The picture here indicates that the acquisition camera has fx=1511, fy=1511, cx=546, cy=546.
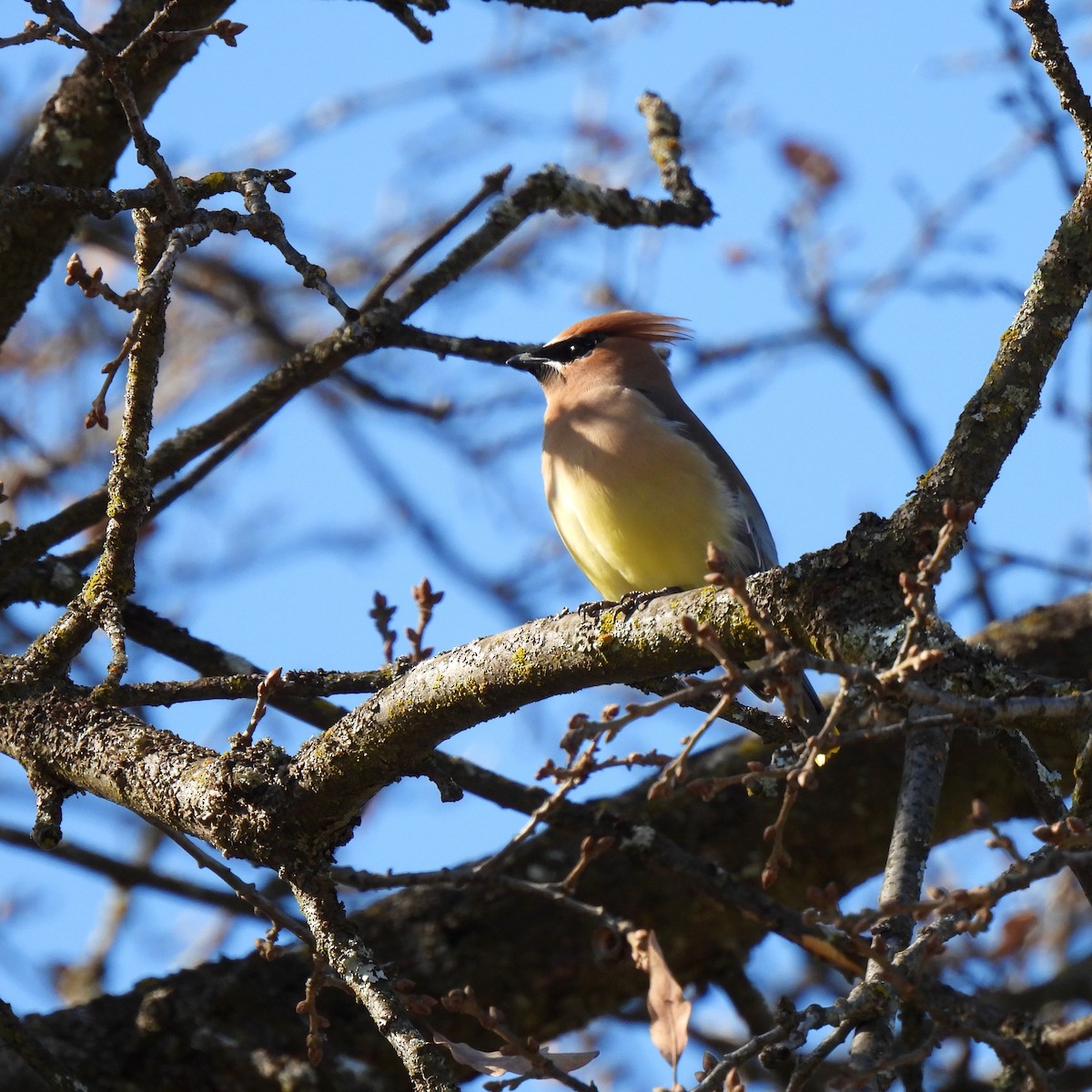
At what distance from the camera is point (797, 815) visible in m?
5.45

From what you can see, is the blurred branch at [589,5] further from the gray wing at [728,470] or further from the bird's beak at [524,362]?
the gray wing at [728,470]

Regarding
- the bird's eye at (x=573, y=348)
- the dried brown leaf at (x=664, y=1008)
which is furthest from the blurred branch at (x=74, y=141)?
the dried brown leaf at (x=664, y=1008)

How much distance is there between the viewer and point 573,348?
20.1 ft

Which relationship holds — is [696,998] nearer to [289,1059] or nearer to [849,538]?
[289,1059]

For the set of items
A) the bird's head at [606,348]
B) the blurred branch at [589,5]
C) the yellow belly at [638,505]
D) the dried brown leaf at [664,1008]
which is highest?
the bird's head at [606,348]

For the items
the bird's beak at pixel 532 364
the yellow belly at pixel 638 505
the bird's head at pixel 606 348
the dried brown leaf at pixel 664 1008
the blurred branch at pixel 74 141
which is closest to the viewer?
the dried brown leaf at pixel 664 1008

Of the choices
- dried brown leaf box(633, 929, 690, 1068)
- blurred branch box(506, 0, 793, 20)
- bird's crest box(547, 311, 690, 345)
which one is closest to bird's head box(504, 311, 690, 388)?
bird's crest box(547, 311, 690, 345)

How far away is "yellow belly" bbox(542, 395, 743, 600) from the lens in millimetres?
4871

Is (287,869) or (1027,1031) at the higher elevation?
(287,869)

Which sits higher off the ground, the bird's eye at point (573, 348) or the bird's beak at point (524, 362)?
the bird's eye at point (573, 348)

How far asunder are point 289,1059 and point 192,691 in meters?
1.70

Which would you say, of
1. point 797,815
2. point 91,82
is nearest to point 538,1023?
point 797,815

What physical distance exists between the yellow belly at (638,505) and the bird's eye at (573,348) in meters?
0.84

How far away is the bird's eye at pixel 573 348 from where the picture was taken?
6.02 m
